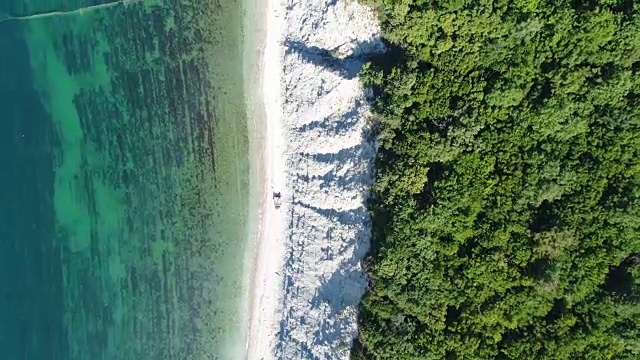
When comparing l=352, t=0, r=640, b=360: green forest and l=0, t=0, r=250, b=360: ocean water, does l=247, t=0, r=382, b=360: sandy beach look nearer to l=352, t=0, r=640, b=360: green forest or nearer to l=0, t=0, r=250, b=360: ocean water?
l=352, t=0, r=640, b=360: green forest

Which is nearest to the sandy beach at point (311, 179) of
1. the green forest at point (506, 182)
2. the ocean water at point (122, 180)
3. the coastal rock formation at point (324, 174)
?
the coastal rock formation at point (324, 174)

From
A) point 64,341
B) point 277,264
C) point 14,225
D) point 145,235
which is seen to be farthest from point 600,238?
point 14,225

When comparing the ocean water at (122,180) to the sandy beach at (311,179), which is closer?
the sandy beach at (311,179)

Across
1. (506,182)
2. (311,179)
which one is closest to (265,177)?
(311,179)

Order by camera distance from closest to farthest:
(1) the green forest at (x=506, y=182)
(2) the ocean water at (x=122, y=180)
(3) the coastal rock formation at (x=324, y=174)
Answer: (1) the green forest at (x=506, y=182) < (3) the coastal rock formation at (x=324, y=174) < (2) the ocean water at (x=122, y=180)

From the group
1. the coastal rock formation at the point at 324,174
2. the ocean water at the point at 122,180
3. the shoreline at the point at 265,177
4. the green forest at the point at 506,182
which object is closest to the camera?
the green forest at the point at 506,182

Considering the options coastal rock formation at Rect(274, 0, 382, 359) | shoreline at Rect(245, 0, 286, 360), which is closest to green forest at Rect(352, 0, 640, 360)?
coastal rock formation at Rect(274, 0, 382, 359)

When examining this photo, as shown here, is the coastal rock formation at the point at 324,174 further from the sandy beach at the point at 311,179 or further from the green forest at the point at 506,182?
the green forest at the point at 506,182
